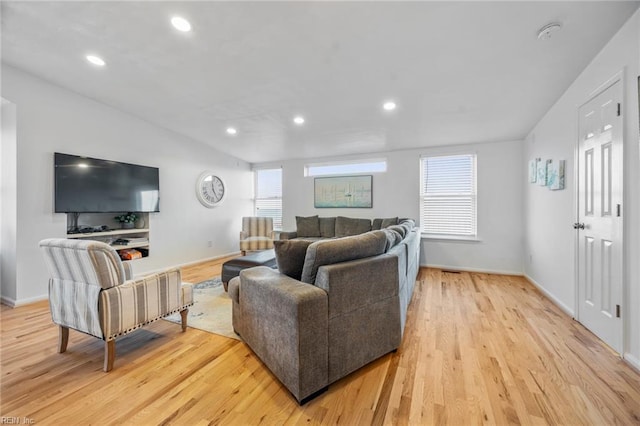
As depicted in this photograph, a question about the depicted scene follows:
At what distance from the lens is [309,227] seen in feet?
18.3

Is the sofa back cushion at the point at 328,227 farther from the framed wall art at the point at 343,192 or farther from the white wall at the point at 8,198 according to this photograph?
the white wall at the point at 8,198

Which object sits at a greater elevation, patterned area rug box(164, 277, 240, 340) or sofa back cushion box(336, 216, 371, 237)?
sofa back cushion box(336, 216, 371, 237)

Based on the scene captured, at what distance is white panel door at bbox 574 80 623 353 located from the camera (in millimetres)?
1950

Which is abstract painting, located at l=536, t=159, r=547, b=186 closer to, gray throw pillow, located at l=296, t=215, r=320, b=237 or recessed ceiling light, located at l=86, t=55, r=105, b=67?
gray throw pillow, located at l=296, t=215, r=320, b=237

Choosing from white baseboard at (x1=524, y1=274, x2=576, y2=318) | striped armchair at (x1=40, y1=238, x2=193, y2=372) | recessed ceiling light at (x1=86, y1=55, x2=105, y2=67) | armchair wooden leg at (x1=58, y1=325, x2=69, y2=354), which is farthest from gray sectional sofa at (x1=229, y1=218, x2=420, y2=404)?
recessed ceiling light at (x1=86, y1=55, x2=105, y2=67)

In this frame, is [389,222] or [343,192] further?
[343,192]

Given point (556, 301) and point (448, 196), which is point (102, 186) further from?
point (556, 301)

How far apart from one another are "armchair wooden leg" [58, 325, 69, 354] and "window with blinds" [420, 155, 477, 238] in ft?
17.1

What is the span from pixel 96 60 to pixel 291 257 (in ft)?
10.1

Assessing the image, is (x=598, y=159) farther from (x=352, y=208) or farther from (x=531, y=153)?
(x=352, y=208)

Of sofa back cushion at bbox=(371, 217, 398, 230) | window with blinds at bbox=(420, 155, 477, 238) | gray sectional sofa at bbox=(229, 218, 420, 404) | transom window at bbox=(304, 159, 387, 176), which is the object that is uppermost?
transom window at bbox=(304, 159, 387, 176)

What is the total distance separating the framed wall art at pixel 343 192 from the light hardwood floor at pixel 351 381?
3343 mm

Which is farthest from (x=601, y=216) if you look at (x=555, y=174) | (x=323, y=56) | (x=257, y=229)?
(x=257, y=229)

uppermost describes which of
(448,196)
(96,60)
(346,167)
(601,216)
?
(96,60)
